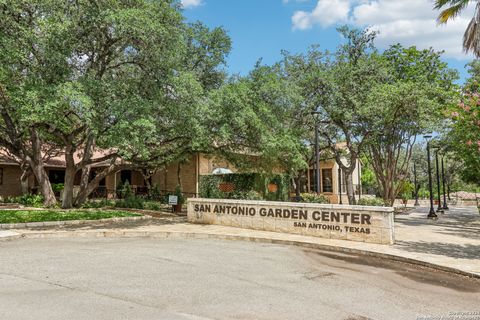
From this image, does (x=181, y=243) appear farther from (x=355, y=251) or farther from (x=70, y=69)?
(x=70, y=69)

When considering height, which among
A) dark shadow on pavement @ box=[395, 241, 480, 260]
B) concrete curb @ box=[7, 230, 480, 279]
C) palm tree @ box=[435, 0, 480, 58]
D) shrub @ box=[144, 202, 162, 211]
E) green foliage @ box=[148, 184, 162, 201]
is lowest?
dark shadow on pavement @ box=[395, 241, 480, 260]

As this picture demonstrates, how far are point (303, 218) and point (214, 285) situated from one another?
7246 millimetres

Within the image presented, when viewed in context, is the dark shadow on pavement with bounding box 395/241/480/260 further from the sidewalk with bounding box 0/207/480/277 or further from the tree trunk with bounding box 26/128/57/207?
the tree trunk with bounding box 26/128/57/207

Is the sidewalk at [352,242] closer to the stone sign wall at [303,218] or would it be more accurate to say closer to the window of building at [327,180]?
the stone sign wall at [303,218]

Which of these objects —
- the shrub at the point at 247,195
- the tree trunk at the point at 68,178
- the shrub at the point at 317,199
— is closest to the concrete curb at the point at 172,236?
the shrub at the point at 317,199

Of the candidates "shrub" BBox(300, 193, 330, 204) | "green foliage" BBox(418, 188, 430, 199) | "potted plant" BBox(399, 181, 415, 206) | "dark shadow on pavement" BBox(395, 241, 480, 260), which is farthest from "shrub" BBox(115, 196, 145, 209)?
Answer: "green foliage" BBox(418, 188, 430, 199)

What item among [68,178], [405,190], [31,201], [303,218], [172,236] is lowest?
[172,236]

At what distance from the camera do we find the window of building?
124 ft

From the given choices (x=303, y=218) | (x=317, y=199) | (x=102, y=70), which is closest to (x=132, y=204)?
(x=102, y=70)

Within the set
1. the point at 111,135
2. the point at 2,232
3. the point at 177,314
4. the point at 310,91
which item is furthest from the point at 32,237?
the point at 310,91

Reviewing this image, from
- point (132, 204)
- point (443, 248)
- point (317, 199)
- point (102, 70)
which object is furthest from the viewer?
point (132, 204)

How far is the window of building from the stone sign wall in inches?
942

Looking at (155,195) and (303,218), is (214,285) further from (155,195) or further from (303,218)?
(155,195)

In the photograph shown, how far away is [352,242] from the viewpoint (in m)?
11.9
